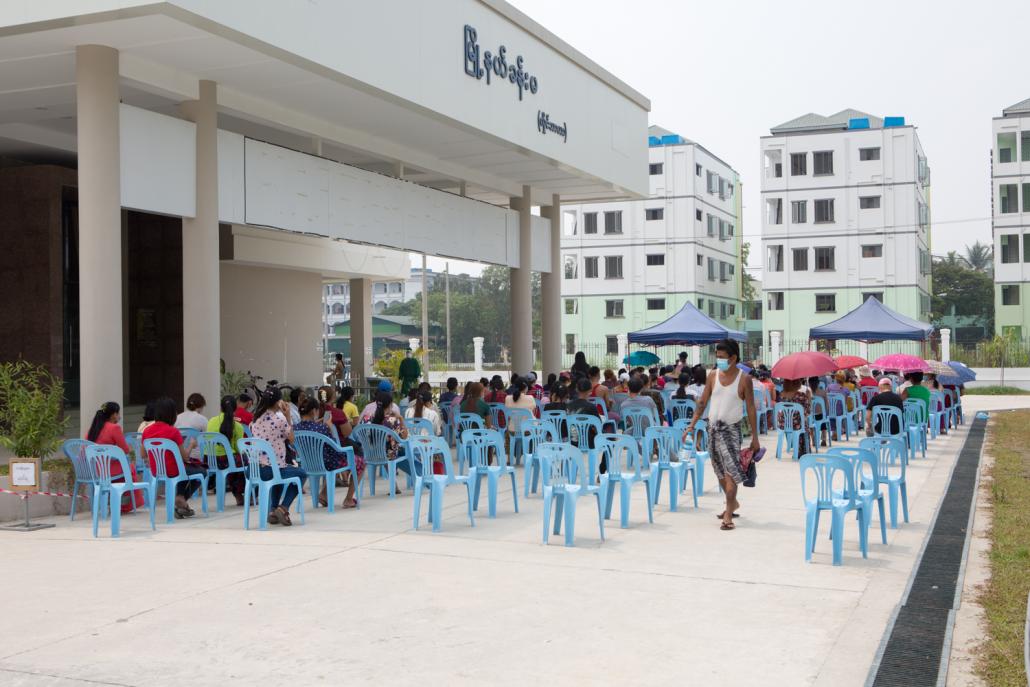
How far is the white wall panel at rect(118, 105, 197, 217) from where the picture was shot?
12625 mm

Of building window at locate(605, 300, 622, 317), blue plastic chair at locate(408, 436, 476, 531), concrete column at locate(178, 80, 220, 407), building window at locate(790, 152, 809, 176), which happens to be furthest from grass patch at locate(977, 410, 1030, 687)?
building window at locate(605, 300, 622, 317)

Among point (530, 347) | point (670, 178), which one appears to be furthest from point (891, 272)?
point (530, 347)

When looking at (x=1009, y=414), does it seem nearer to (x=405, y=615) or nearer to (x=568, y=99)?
(x=568, y=99)

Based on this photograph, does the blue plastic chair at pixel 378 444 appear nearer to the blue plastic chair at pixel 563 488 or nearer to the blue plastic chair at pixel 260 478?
the blue plastic chair at pixel 260 478

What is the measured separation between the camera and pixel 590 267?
2172 inches

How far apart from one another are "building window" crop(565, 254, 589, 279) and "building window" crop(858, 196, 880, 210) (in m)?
14.6

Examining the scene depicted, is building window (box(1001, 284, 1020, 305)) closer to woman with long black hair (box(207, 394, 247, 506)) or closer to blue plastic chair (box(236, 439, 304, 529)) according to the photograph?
woman with long black hair (box(207, 394, 247, 506))

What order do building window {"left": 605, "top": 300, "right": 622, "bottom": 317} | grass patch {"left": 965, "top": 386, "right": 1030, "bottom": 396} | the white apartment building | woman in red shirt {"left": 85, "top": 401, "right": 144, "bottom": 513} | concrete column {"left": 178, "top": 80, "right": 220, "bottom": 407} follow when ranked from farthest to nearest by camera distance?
building window {"left": 605, "top": 300, "right": 622, "bottom": 317} → the white apartment building → grass patch {"left": 965, "top": 386, "right": 1030, "bottom": 396} → concrete column {"left": 178, "top": 80, "right": 220, "bottom": 407} → woman in red shirt {"left": 85, "top": 401, "right": 144, "bottom": 513}

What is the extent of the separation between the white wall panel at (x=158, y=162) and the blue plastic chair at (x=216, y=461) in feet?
11.3

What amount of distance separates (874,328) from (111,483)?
1762cm

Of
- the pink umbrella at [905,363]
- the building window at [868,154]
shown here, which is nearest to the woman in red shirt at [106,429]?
the pink umbrella at [905,363]

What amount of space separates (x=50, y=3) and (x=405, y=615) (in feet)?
26.3

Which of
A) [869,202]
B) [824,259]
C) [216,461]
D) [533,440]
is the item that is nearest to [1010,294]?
[869,202]

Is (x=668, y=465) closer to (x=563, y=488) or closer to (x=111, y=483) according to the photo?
(x=563, y=488)
